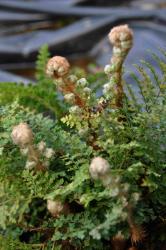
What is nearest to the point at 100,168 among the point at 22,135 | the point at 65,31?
the point at 22,135

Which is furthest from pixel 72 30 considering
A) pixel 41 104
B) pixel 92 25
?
pixel 41 104

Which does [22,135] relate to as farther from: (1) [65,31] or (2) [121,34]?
(1) [65,31]

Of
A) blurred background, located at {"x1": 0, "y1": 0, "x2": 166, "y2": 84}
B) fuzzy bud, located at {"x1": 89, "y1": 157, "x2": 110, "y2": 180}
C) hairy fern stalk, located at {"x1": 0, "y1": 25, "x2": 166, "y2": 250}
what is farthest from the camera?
blurred background, located at {"x1": 0, "y1": 0, "x2": 166, "y2": 84}

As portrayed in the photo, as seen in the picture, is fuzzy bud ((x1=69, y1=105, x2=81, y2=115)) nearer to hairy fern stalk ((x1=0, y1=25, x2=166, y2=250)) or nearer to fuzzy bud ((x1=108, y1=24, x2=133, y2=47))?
hairy fern stalk ((x1=0, y1=25, x2=166, y2=250))

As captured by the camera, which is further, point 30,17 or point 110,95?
point 30,17

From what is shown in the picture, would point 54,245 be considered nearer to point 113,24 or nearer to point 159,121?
point 159,121

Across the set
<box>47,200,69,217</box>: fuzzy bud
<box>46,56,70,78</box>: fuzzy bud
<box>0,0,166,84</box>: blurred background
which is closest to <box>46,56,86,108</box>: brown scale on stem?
<box>46,56,70,78</box>: fuzzy bud

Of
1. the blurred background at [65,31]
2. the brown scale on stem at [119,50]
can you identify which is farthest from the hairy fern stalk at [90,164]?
the blurred background at [65,31]
